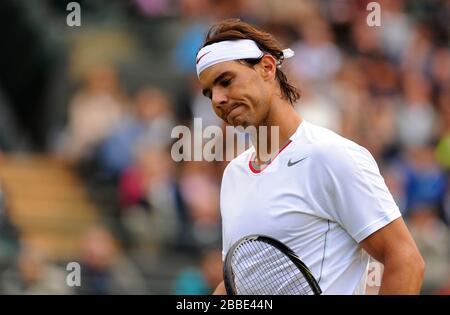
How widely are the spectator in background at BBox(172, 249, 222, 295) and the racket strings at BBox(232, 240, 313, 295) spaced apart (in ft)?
17.2

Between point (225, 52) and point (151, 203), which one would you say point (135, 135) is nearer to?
point (151, 203)

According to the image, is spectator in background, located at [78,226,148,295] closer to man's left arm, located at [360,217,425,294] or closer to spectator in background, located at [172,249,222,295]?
spectator in background, located at [172,249,222,295]

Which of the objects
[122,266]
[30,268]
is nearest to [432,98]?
[122,266]

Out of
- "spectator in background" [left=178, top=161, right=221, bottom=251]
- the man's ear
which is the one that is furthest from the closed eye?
"spectator in background" [left=178, top=161, right=221, bottom=251]

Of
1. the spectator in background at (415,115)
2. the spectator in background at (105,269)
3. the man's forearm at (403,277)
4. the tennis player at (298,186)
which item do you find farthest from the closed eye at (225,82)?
the spectator in background at (415,115)

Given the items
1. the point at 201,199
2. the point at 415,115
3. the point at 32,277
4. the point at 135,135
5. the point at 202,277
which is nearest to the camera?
the point at 32,277

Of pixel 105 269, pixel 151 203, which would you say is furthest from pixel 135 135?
pixel 105 269

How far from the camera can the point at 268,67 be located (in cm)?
450

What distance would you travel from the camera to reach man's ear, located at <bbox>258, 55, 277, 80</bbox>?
14.6 ft

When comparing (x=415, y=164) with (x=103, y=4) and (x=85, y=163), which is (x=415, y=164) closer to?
(x=85, y=163)

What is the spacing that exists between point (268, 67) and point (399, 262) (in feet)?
3.45

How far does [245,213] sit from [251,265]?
243 mm

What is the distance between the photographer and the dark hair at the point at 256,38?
4504 mm
